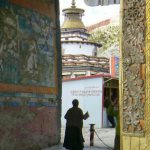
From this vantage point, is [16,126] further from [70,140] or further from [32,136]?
[70,140]

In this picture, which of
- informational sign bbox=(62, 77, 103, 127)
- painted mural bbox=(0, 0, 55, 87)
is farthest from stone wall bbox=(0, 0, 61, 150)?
informational sign bbox=(62, 77, 103, 127)

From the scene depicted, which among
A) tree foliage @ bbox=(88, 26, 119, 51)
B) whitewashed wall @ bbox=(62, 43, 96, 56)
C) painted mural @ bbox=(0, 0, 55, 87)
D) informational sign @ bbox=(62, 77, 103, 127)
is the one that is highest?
tree foliage @ bbox=(88, 26, 119, 51)

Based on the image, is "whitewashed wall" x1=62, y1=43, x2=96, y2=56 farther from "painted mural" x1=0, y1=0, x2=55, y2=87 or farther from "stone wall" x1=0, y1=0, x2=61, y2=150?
"painted mural" x1=0, y1=0, x2=55, y2=87

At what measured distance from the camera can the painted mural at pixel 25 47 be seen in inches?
470

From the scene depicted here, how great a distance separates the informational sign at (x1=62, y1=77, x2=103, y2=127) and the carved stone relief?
15136 millimetres

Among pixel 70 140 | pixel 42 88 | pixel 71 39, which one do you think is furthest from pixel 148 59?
pixel 71 39

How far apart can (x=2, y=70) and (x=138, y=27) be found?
18.8 feet

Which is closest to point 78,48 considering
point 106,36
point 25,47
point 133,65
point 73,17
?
point 73,17

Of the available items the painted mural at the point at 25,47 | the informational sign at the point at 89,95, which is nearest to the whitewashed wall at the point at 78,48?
the informational sign at the point at 89,95

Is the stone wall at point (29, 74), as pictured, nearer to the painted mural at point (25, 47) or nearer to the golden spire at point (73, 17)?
the painted mural at point (25, 47)

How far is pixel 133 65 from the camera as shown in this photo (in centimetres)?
677

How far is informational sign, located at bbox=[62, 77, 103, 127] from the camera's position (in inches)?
868

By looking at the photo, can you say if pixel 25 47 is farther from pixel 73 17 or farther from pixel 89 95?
pixel 73 17

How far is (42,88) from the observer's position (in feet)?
44.7
